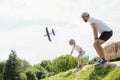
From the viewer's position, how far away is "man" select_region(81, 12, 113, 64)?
54.8 ft

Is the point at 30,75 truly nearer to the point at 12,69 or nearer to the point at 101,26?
the point at 12,69

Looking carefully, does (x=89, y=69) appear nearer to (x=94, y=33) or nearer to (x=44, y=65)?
(x=94, y=33)

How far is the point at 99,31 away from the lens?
17.2 meters

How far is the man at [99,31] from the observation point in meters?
16.7

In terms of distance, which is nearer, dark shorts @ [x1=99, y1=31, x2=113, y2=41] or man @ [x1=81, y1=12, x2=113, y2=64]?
man @ [x1=81, y1=12, x2=113, y2=64]

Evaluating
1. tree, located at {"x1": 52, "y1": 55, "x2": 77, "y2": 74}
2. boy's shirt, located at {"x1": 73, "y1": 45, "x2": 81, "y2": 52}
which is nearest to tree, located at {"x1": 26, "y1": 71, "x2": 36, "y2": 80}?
tree, located at {"x1": 52, "y1": 55, "x2": 77, "y2": 74}

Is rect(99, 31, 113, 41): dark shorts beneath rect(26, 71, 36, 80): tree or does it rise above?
above

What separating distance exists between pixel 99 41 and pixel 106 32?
0.58 m

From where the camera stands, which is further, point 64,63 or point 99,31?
point 64,63

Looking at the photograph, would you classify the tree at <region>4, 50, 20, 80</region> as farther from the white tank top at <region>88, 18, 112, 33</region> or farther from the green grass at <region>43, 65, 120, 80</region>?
the white tank top at <region>88, 18, 112, 33</region>

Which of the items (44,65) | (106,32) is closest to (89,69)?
(106,32)

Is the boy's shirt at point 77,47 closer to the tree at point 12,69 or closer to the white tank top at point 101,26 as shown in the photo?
the white tank top at point 101,26

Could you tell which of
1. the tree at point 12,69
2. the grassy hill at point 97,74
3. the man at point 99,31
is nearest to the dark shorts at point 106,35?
the man at point 99,31

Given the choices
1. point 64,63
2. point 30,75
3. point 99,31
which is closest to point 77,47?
point 99,31
